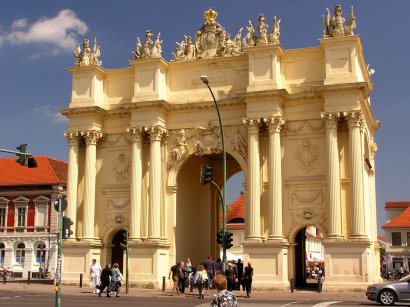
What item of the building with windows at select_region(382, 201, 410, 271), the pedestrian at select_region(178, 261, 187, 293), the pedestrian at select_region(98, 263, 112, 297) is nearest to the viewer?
the pedestrian at select_region(98, 263, 112, 297)

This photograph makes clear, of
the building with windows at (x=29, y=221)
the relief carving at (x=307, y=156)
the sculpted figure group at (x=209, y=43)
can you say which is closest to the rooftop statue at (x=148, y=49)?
the sculpted figure group at (x=209, y=43)

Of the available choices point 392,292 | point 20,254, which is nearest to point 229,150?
point 392,292

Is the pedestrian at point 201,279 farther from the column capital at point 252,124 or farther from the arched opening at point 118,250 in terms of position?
the arched opening at point 118,250

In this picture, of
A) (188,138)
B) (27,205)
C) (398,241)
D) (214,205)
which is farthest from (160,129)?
(398,241)

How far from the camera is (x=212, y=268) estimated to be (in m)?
33.4

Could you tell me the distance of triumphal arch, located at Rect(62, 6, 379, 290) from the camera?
34875mm

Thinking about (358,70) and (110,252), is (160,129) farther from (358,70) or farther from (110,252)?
(358,70)

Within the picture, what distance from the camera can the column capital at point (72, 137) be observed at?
4075cm

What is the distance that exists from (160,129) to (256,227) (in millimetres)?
8565

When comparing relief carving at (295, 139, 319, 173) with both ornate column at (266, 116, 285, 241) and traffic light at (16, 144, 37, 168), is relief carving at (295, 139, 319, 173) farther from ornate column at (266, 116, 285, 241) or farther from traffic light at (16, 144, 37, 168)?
traffic light at (16, 144, 37, 168)

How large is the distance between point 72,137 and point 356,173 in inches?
708

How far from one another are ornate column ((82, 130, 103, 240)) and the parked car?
64.9 ft

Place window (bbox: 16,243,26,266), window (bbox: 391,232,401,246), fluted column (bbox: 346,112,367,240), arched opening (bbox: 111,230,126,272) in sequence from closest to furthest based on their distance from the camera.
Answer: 1. fluted column (bbox: 346,112,367,240)
2. arched opening (bbox: 111,230,126,272)
3. window (bbox: 16,243,26,266)
4. window (bbox: 391,232,401,246)

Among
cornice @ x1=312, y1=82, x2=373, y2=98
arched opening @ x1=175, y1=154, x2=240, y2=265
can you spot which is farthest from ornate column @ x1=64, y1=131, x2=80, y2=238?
cornice @ x1=312, y1=82, x2=373, y2=98
